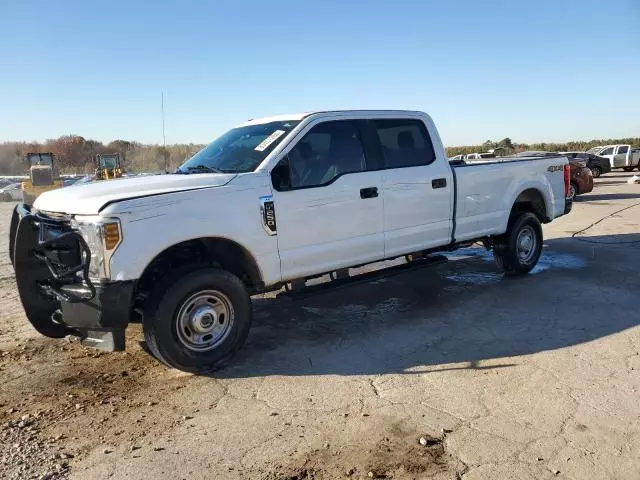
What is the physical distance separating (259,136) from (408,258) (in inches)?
88.8

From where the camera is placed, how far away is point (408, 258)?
645 centimetres

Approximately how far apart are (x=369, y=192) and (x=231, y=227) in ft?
5.25

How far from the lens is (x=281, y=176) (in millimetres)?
→ 4941

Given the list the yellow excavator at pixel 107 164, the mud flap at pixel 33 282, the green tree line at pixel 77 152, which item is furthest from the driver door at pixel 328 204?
the green tree line at pixel 77 152

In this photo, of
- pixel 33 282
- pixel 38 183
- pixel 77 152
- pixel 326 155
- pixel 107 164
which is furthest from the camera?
pixel 77 152

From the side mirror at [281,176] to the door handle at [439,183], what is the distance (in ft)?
6.38

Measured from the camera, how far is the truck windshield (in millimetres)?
5126

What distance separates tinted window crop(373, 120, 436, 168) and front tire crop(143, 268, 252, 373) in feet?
7.45

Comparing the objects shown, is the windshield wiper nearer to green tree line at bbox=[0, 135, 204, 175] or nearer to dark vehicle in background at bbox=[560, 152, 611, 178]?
dark vehicle in background at bbox=[560, 152, 611, 178]

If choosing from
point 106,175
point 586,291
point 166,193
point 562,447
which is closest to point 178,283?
point 166,193

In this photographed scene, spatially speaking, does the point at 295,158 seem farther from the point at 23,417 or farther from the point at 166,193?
the point at 23,417

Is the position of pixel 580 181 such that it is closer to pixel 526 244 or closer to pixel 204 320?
pixel 526 244

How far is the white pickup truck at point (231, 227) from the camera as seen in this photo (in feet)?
13.7

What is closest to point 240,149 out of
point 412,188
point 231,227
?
point 231,227
